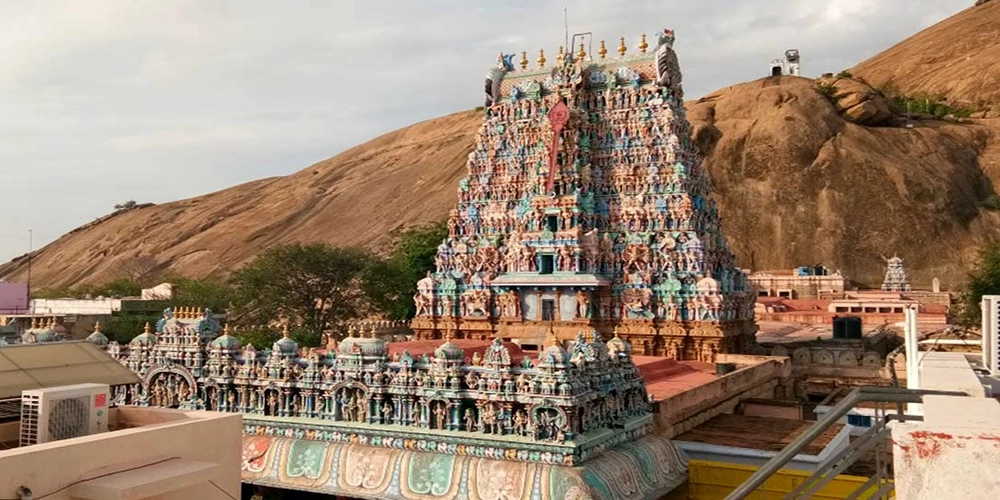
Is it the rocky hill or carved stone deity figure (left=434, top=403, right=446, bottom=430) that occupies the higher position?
the rocky hill

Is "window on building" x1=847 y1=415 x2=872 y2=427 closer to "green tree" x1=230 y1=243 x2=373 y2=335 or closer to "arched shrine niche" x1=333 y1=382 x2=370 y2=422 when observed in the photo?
"arched shrine niche" x1=333 y1=382 x2=370 y2=422

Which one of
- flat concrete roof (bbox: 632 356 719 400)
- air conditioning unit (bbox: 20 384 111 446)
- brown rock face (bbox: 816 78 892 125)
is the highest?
brown rock face (bbox: 816 78 892 125)

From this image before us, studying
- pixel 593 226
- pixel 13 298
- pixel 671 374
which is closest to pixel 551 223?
pixel 593 226

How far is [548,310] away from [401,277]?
16729 mm

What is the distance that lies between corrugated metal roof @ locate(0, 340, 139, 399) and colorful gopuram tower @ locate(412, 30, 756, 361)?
18.7 meters

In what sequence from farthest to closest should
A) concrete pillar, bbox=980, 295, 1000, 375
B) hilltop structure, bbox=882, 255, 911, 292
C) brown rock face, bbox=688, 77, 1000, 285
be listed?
brown rock face, bbox=688, 77, 1000, 285 → hilltop structure, bbox=882, 255, 911, 292 → concrete pillar, bbox=980, 295, 1000, 375

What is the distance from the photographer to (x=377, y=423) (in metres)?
15.1

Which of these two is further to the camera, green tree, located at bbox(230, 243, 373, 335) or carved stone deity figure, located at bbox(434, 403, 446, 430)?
green tree, located at bbox(230, 243, 373, 335)

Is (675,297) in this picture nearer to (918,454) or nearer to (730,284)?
(730,284)

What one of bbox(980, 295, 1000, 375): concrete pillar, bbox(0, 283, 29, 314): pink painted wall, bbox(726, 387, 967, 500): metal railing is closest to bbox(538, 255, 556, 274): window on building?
bbox(980, 295, 1000, 375): concrete pillar

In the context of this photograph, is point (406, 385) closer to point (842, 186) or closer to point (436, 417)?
point (436, 417)

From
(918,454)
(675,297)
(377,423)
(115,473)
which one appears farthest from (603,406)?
(675,297)

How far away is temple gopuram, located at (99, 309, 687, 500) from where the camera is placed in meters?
13.6

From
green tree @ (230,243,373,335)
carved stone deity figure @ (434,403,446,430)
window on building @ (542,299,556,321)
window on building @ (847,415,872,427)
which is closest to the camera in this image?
carved stone deity figure @ (434,403,446,430)
